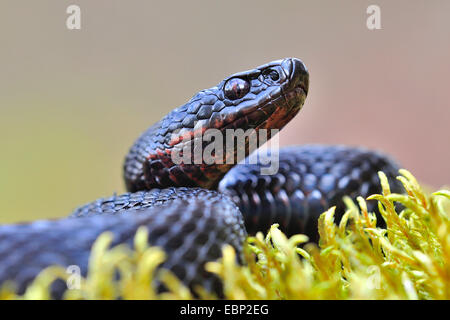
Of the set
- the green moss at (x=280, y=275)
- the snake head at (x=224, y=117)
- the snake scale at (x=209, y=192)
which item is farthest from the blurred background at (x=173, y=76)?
the green moss at (x=280, y=275)

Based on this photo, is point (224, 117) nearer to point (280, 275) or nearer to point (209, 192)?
point (209, 192)

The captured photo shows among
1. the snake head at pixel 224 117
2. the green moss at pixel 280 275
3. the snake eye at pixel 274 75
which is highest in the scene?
the snake eye at pixel 274 75

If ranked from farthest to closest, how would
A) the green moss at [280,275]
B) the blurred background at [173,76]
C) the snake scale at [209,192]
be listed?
the blurred background at [173,76] → the snake scale at [209,192] → the green moss at [280,275]

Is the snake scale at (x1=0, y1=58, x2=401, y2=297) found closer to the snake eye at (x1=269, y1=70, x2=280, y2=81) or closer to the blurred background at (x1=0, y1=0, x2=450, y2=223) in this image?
the snake eye at (x1=269, y1=70, x2=280, y2=81)

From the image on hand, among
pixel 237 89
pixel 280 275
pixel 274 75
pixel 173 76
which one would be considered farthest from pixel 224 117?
pixel 173 76

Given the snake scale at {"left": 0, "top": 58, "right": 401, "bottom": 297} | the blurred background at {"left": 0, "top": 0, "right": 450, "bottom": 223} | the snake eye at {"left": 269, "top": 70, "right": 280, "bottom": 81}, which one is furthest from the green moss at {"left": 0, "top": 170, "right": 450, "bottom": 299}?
the blurred background at {"left": 0, "top": 0, "right": 450, "bottom": 223}

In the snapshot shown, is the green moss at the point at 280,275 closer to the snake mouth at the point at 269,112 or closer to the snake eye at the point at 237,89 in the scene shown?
the snake mouth at the point at 269,112

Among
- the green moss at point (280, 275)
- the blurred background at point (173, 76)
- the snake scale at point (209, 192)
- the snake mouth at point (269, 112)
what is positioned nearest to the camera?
the green moss at point (280, 275)

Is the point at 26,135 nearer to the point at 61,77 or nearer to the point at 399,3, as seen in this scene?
the point at 61,77

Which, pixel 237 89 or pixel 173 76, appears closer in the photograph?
pixel 237 89
